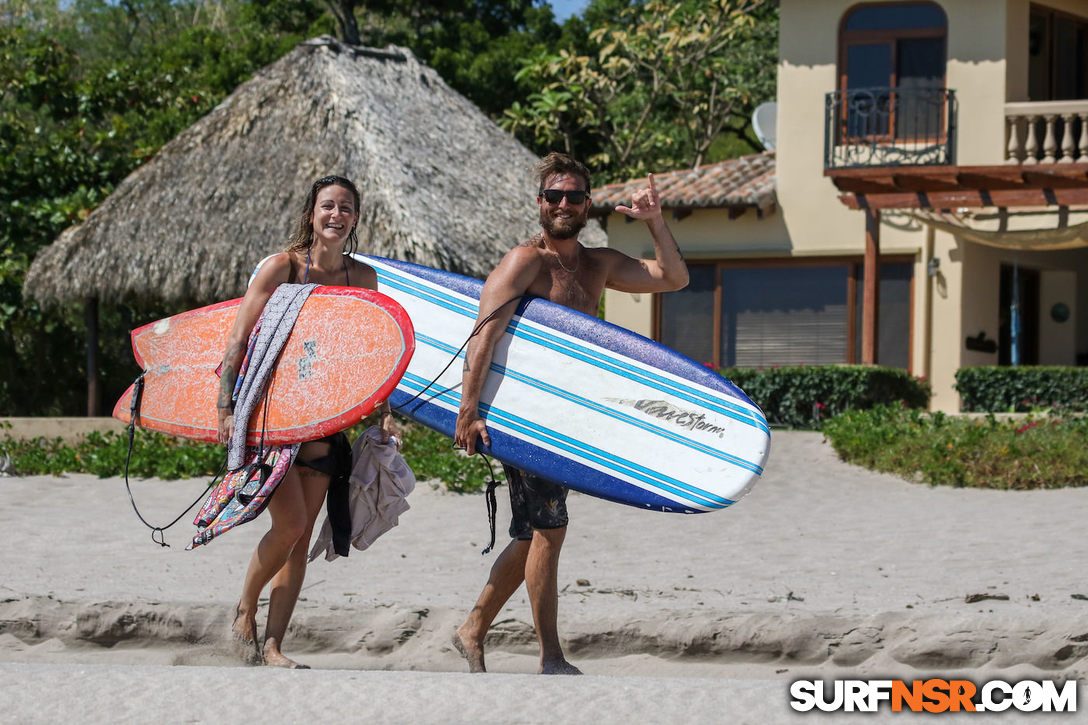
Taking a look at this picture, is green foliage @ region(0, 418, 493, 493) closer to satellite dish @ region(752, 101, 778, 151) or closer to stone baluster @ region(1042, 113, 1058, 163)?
satellite dish @ region(752, 101, 778, 151)

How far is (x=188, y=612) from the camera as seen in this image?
5328 mm

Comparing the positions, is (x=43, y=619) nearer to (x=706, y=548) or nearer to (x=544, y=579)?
(x=544, y=579)

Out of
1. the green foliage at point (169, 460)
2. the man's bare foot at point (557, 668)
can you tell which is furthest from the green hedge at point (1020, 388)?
the man's bare foot at point (557, 668)

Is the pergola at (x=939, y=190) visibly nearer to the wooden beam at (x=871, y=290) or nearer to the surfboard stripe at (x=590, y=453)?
the wooden beam at (x=871, y=290)

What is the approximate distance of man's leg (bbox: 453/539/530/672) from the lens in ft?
14.8

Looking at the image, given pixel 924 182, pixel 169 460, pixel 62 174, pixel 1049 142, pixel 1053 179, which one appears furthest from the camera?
pixel 62 174

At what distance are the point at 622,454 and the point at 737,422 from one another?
40 centimetres

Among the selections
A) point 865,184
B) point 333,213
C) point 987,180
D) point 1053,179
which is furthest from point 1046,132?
point 333,213

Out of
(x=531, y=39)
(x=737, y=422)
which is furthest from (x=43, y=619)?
(x=531, y=39)

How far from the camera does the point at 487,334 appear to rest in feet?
14.6

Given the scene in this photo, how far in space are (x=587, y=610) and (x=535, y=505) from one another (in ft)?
3.87

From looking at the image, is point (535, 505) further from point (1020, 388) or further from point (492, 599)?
point (1020, 388)

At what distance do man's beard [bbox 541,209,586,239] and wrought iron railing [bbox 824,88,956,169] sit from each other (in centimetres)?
1121

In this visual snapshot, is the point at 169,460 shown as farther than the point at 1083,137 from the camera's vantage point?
No
